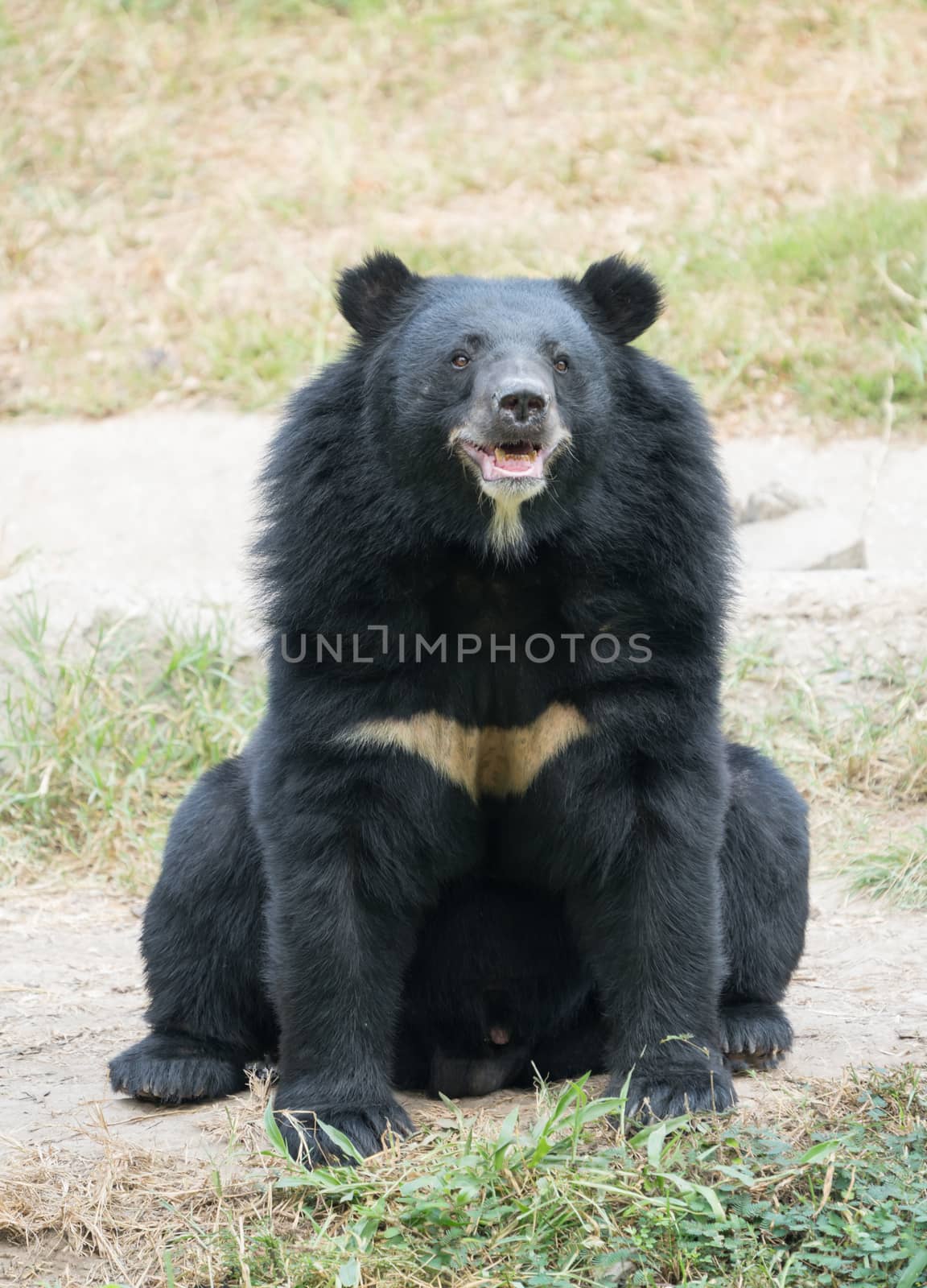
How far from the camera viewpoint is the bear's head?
313 cm

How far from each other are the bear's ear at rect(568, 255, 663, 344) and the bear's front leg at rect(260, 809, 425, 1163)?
47.4 inches

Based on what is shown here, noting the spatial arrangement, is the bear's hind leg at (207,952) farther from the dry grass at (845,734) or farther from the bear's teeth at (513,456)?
the dry grass at (845,734)

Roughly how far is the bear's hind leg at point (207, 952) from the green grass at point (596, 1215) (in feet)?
2.15

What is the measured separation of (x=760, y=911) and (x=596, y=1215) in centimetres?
107

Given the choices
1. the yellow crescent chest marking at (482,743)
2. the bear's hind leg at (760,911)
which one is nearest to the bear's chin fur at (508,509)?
the yellow crescent chest marking at (482,743)

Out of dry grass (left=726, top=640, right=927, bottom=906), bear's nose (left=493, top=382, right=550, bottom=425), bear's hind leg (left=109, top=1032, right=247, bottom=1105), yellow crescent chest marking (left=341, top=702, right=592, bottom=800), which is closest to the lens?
bear's nose (left=493, top=382, right=550, bottom=425)

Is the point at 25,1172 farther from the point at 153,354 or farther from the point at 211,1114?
the point at 153,354

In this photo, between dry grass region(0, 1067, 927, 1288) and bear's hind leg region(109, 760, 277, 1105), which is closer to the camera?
dry grass region(0, 1067, 927, 1288)

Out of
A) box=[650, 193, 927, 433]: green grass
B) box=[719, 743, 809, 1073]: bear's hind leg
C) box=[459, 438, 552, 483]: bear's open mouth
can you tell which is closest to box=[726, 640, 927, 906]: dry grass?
box=[719, 743, 809, 1073]: bear's hind leg

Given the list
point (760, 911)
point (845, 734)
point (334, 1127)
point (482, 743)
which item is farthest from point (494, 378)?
point (845, 734)

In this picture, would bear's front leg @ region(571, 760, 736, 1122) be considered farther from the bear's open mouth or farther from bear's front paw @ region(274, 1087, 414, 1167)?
the bear's open mouth

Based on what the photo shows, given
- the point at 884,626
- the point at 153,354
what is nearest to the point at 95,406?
the point at 153,354

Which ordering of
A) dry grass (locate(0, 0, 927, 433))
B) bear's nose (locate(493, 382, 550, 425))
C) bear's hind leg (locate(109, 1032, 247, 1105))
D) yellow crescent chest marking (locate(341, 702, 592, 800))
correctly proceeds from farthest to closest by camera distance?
dry grass (locate(0, 0, 927, 433)) → bear's hind leg (locate(109, 1032, 247, 1105)) → yellow crescent chest marking (locate(341, 702, 592, 800)) → bear's nose (locate(493, 382, 550, 425))

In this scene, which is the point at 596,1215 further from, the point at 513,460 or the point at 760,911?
the point at 513,460
